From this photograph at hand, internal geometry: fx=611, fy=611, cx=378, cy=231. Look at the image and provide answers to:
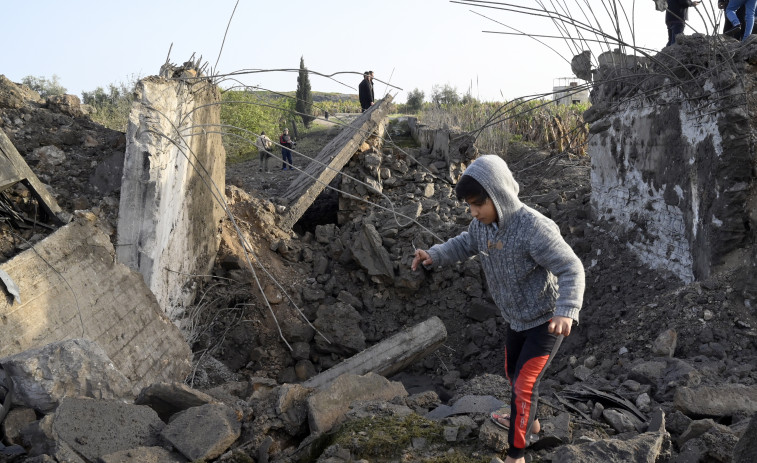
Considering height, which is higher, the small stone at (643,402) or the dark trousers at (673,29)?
the dark trousers at (673,29)

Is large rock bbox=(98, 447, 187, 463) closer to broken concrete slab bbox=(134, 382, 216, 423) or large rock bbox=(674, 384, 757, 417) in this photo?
broken concrete slab bbox=(134, 382, 216, 423)

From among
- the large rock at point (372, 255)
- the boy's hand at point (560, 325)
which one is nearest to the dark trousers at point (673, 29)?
the large rock at point (372, 255)

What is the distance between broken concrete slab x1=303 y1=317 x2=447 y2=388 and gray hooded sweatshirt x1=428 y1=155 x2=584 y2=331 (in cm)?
235

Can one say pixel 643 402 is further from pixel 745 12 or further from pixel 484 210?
pixel 745 12

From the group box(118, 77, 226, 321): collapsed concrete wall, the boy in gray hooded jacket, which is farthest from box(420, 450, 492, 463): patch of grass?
box(118, 77, 226, 321): collapsed concrete wall

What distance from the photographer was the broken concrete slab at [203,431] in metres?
2.77

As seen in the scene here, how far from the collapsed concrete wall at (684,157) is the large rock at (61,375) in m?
3.74

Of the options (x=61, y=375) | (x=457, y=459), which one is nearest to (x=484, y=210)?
(x=457, y=459)

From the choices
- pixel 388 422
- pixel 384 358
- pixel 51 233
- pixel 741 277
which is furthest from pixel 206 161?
pixel 741 277

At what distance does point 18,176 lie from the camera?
4.28 metres

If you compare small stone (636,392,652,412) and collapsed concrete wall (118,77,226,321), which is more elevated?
collapsed concrete wall (118,77,226,321)

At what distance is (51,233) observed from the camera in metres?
4.14

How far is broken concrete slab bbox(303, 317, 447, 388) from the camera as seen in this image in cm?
509

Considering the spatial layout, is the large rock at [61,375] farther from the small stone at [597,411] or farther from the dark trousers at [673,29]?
the dark trousers at [673,29]
